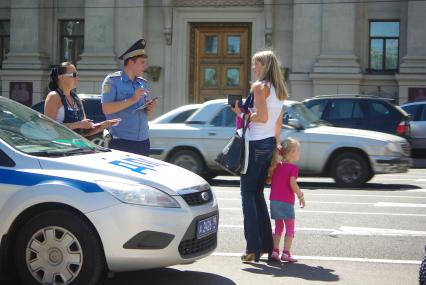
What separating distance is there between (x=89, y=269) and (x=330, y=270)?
2395mm

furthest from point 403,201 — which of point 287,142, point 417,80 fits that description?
point 417,80

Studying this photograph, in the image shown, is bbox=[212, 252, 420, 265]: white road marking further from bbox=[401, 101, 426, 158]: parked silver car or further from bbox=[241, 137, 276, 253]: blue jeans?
A: bbox=[401, 101, 426, 158]: parked silver car

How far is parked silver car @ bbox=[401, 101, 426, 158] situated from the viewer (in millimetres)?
20391

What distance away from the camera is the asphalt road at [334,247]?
6453mm

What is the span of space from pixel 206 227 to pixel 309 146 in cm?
823

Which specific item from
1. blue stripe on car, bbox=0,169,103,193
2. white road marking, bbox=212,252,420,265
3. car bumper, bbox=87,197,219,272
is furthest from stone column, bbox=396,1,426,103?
blue stripe on car, bbox=0,169,103,193

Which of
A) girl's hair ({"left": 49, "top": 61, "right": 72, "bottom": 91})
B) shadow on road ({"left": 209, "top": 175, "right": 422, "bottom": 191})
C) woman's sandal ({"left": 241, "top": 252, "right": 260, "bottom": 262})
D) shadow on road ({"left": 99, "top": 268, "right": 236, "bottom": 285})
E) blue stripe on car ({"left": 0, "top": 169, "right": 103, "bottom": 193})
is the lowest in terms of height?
shadow on road ({"left": 209, "top": 175, "right": 422, "bottom": 191})

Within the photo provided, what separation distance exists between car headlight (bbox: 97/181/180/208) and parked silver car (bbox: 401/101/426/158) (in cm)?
1573

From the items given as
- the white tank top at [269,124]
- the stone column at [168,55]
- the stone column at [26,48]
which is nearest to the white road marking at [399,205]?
the white tank top at [269,124]

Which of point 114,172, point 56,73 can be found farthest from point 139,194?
point 56,73

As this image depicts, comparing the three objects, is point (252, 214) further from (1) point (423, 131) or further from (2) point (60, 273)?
(1) point (423, 131)

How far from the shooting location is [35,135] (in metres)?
6.12

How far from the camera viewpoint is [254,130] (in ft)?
22.6

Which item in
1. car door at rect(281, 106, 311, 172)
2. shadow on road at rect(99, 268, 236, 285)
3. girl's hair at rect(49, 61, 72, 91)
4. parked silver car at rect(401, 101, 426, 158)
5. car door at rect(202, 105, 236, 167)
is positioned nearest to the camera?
shadow on road at rect(99, 268, 236, 285)
